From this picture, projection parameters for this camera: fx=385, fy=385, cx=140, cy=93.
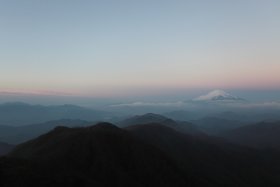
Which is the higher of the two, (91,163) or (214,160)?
(91,163)

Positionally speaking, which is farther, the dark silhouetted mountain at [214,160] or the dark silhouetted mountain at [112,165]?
the dark silhouetted mountain at [214,160]

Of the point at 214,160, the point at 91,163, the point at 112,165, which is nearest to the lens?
the point at 112,165

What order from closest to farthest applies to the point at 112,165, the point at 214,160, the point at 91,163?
the point at 112,165, the point at 91,163, the point at 214,160

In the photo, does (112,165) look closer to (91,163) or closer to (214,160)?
(91,163)

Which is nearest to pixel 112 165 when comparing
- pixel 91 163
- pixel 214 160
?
pixel 91 163

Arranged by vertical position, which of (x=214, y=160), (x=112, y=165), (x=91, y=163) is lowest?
(x=214, y=160)

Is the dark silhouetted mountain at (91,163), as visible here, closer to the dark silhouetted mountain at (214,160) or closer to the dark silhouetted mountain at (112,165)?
the dark silhouetted mountain at (112,165)

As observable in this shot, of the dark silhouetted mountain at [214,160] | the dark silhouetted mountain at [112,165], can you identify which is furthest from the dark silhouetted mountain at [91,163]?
the dark silhouetted mountain at [214,160]

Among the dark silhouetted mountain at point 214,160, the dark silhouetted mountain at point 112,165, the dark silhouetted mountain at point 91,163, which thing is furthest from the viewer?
the dark silhouetted mountain at point 214,160
